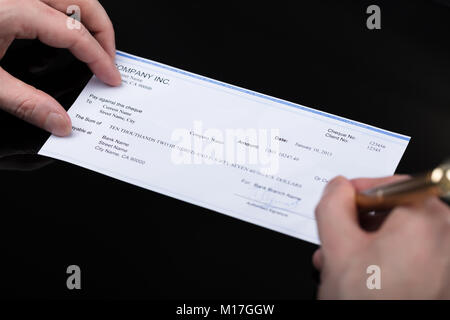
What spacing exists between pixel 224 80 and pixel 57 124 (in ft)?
0.77

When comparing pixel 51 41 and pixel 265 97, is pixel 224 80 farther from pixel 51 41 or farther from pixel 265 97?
pixel 51 41

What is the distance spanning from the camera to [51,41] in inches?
30.6

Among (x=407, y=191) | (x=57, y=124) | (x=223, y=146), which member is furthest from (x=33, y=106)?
(x=407, y=191)

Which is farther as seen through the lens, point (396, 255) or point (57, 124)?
point (57, 124)

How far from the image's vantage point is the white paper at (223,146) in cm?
68

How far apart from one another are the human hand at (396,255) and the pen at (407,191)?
0.04 ft

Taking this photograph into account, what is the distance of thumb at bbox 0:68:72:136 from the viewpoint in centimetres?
72

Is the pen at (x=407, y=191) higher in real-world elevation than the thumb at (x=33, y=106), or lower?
lower

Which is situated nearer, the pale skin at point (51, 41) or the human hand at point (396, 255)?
the human hand at point (396, 255)

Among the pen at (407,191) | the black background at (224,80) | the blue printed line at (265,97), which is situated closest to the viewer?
the pen at (407,191)

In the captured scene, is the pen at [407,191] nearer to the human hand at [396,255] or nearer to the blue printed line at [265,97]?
the human hand at [396,255]

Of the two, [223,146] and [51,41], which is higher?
[51,41]

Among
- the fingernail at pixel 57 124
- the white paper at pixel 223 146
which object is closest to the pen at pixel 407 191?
the white paper at pixel 223 146

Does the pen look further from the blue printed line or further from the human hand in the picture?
the blue printed line
